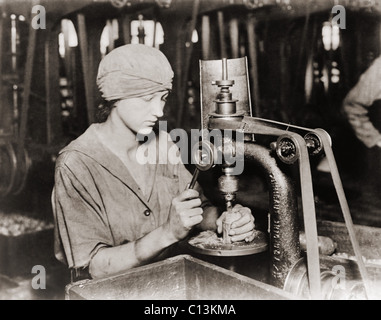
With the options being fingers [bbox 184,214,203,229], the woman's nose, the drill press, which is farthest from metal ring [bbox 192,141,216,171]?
the woman's nose

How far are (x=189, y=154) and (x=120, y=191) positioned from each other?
2.99 feet

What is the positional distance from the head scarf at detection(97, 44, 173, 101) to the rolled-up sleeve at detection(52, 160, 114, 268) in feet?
1.06

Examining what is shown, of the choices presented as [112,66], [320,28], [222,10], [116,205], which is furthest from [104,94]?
[320,28]

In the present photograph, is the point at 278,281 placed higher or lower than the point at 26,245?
higher

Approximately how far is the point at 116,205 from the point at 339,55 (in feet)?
10.6

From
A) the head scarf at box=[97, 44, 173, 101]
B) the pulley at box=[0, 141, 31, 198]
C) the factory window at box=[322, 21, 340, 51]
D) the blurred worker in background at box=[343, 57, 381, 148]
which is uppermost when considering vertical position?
the factory window at box=[322, 21, 340, 51]

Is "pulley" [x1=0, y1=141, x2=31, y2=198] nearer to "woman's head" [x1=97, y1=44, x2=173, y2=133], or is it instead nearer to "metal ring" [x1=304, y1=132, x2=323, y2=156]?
"woman's head" [x1=97, y1=44, x2=173, y2=133]

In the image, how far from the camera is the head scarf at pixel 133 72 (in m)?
1.56

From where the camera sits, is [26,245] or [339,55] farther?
[339,55]

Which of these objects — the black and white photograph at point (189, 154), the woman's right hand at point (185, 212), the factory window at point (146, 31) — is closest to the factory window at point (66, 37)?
the black and white photograph at point (189, 154)

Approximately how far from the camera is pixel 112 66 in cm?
157

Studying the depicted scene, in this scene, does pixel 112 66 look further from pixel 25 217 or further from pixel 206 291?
pixel 25 217

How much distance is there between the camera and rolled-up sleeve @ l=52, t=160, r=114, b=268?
1.50 metres
